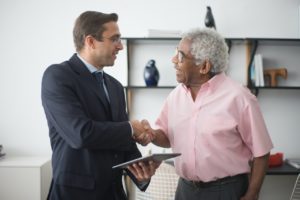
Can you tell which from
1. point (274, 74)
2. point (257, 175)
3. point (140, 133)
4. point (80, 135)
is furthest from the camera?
point (274, 74)

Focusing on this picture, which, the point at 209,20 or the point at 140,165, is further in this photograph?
the point at 209,20

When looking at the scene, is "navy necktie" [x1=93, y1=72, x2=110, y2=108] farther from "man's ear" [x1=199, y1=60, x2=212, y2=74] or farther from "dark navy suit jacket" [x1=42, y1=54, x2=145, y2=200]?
"man's ear" [x1=199, y1=60, x2=212, y2=74]

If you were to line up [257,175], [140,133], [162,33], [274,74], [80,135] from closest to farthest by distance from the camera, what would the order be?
[80,135]
[140,133]
[257,175]
[162,33]
[274,74]

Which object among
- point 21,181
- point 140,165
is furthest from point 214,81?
point 21,181

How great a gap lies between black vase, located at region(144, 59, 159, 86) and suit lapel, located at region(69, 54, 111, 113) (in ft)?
5.11

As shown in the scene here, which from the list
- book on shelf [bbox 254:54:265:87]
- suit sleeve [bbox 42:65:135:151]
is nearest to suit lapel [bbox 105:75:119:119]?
suit sleeve [bbox 42:65:135:151]

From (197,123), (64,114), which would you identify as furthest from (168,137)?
(64,114)

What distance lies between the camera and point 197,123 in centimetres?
154

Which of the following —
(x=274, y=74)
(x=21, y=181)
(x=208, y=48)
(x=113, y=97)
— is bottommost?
(x=21, y=181)

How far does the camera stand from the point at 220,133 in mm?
1487

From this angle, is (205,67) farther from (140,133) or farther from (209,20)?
(209,20)

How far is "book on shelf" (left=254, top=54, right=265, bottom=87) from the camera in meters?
2.97

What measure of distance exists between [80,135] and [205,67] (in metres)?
0.71

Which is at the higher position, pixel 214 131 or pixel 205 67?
pixel 205 67
